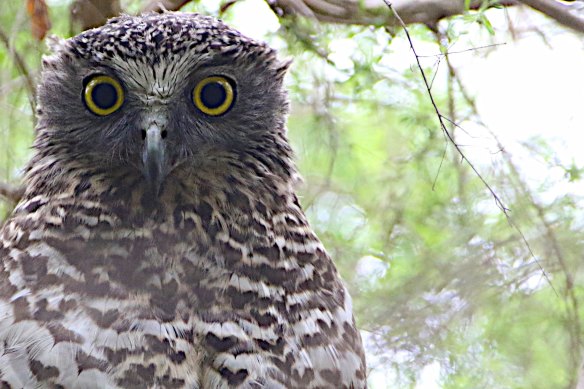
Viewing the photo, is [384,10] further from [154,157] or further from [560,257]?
[154,157]

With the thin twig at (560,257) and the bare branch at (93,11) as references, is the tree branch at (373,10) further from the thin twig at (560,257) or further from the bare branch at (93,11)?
the bare branch at (93,11)

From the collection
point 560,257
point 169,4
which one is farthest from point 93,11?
point 560,257

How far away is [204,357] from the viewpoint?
8.19 ft

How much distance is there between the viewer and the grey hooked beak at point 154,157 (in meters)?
2.55

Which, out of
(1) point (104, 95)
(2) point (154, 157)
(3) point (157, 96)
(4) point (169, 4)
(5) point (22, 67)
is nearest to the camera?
(2) point (154, 157)

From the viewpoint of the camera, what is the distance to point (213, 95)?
9.29 feet

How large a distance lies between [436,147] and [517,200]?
19.3 inches

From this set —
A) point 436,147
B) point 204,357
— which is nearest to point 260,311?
point 204,357

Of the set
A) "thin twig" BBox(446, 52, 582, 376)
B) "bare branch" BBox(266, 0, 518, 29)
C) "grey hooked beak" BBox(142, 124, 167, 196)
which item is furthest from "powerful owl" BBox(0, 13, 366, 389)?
"thin twig" BBox(446, 52, 582, 376)

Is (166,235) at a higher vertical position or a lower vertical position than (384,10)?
lower

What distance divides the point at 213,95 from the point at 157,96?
223mm

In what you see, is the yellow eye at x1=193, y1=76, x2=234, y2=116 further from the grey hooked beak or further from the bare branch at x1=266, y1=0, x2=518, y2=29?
the bare branch at x1=266, y1=0, x2=518, y2=29

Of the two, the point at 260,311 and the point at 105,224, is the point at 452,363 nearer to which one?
the point at 260,311

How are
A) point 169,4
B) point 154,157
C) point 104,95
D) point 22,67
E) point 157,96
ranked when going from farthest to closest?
point 169,4
point 22,67
point 104,95
point 157,96
point 154,157
